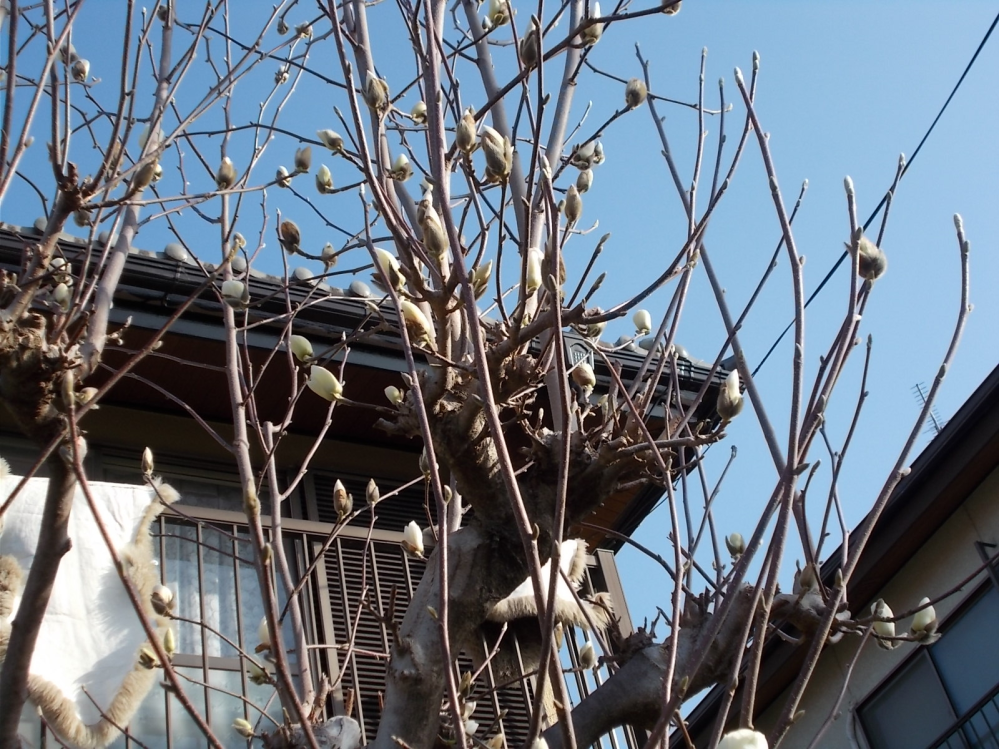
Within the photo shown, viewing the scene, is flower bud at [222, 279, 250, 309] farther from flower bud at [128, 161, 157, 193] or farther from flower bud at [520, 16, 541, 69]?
flower bud at [520, 16, 541, 69]

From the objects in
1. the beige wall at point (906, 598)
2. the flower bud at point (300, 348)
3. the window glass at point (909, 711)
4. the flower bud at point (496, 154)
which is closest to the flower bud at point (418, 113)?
the flower bud at point (300, 348)

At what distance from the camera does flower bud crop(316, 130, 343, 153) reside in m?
2.77

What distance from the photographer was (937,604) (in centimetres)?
766

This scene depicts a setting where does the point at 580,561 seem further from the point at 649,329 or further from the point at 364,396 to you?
the point at 364,396

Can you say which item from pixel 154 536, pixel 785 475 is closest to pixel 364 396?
pixel 154 536

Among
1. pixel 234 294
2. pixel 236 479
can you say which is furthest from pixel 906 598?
pixel 234 294

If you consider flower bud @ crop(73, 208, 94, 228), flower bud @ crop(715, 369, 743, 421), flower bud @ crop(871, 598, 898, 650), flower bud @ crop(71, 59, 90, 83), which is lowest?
flower bud @ crop(871, 598, 898, 650)

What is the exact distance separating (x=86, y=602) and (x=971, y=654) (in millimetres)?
6063

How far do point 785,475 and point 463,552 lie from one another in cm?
100

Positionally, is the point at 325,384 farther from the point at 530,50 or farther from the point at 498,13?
the point at 498,13

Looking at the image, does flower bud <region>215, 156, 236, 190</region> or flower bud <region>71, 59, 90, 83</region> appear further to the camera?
flower bud <region>71, 59, 90, 83</region>

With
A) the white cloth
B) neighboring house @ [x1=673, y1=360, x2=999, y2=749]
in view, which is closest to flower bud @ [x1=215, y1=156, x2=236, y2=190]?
the white cloth

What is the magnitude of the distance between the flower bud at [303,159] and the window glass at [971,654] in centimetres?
611

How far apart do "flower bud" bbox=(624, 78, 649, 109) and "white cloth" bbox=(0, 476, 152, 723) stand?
100 inches
